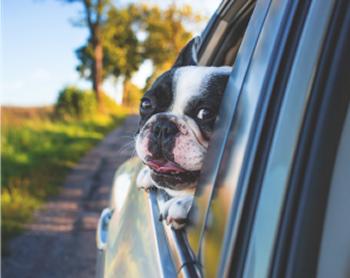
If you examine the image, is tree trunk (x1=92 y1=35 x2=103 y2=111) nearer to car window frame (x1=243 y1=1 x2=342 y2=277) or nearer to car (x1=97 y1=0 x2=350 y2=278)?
car (x1=97 y1=0 x2=350 y2=278)

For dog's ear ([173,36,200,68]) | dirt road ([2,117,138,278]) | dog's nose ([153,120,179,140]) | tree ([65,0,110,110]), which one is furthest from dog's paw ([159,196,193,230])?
tree ([65,0,110,110])

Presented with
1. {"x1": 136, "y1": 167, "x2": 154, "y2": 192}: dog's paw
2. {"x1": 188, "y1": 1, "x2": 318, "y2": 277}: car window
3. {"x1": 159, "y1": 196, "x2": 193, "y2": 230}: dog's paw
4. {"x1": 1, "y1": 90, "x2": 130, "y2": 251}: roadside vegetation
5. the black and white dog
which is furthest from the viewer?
{"x1": 1, "y1": 90, "x2": 130, "y2": 251}: roadside vegetation

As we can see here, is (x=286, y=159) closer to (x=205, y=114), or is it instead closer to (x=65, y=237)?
(x=205, y=114)

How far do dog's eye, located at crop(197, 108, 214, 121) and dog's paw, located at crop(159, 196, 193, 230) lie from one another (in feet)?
0.82

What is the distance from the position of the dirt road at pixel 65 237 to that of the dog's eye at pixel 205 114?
4.84ft

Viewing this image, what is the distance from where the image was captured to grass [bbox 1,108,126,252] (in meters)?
6.86

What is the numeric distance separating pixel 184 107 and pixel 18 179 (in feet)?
21.3

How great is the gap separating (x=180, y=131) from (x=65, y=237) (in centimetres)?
445

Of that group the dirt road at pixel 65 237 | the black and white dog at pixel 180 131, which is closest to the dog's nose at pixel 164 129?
the black and white dog at pixel 180 131

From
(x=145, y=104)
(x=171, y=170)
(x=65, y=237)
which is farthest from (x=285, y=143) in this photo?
(x=65, y=237)

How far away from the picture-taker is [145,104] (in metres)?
2.12

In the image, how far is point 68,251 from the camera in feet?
18.2

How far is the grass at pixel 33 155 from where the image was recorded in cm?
686

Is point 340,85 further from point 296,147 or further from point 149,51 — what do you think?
point 149,51
